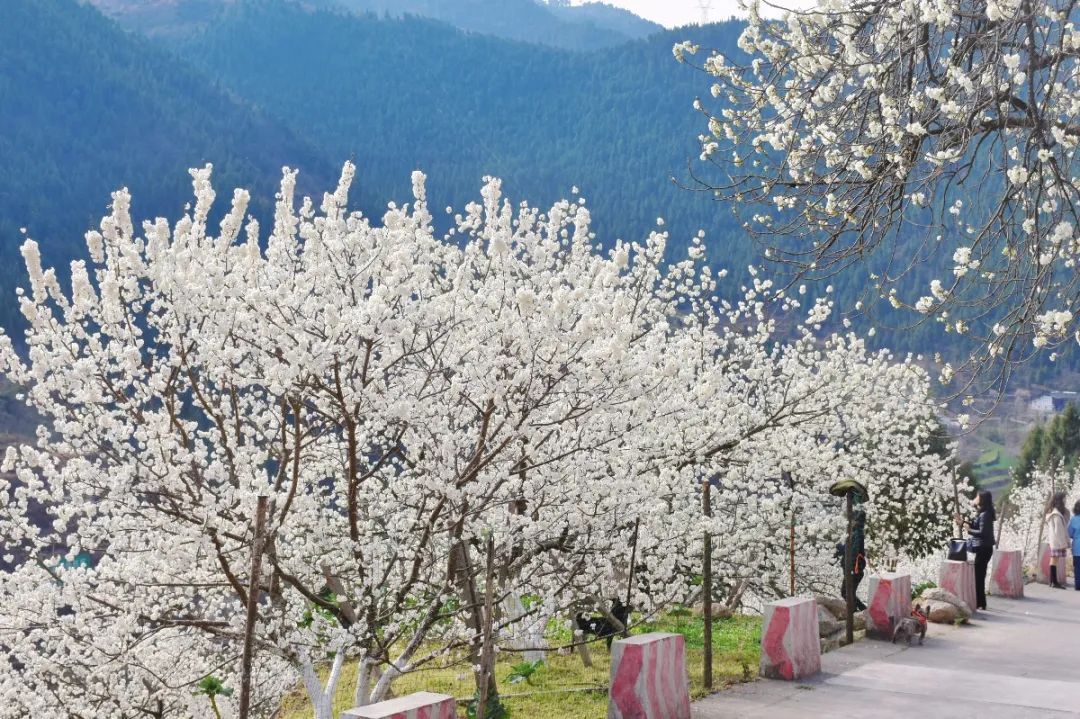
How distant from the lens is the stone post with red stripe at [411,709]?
563 cm

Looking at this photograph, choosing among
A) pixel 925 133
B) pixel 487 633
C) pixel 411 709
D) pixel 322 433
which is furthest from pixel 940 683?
pixel 411 709

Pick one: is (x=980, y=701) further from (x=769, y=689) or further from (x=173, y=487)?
(x=173, y=487)

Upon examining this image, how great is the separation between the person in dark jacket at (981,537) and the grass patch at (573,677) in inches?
119

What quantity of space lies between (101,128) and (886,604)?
171244mm

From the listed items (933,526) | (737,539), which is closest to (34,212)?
(933,526)

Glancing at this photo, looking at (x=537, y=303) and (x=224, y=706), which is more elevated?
(x=537, y=303)

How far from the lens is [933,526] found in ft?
95.9

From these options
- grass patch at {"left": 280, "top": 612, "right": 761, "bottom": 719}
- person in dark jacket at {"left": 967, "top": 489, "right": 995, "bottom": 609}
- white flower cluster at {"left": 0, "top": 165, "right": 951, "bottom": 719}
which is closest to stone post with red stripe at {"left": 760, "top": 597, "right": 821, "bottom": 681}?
grass patch at {"left": 280, "top": 612, "right": 761, "bottom": 719}

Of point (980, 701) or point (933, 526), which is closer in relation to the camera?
point (980, 701)

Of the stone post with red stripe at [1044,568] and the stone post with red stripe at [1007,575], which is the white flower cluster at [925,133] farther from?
the stone post with red stripe at [1044,568]

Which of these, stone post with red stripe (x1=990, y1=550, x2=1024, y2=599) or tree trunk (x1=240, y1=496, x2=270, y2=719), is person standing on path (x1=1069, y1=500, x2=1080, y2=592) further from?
tree trunk (x1=240, y1=496, x2=270, y2=719)

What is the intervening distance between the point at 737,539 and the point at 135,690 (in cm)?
751

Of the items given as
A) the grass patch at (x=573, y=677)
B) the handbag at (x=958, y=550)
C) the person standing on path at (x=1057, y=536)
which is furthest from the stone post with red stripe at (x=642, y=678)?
the person standing on path at (x=1057, y=536)

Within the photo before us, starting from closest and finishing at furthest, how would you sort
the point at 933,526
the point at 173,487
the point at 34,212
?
the point at 173,487, the point at 933,526, the point at 34,212
